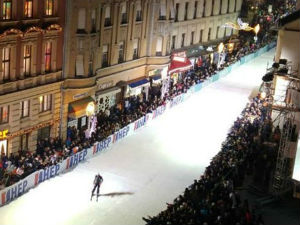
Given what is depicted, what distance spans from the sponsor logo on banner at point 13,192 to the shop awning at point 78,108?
11.1 meters

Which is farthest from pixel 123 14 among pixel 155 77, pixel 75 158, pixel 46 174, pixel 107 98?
pixel 46 174

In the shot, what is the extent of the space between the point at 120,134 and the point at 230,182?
1386 cm

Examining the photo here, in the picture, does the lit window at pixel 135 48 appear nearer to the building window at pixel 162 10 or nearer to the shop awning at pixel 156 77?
the shop awning at pixel 156 77

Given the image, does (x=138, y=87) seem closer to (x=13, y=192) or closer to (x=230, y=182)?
(x=230, y=182)

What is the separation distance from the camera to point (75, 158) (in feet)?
128

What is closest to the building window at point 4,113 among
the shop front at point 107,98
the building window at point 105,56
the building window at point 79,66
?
the building window at point 79,66

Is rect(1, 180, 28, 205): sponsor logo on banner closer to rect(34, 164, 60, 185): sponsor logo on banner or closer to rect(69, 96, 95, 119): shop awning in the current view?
rect(34, 164, 60, 185): sponsor logo on banner

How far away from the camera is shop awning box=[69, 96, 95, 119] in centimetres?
4459

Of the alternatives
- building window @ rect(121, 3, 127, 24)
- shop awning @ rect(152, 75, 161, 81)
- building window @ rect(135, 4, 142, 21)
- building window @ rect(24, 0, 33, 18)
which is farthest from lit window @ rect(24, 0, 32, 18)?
shop awning @ rect(152, 75, 161, 81)

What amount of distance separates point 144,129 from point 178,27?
18652 mm

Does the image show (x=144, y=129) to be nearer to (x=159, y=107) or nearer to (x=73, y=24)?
(x=159, y=107)

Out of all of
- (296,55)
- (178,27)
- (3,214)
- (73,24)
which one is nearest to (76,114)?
(73,24)

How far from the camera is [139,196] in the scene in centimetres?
3612

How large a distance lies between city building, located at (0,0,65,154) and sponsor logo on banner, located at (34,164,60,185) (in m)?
3.76
